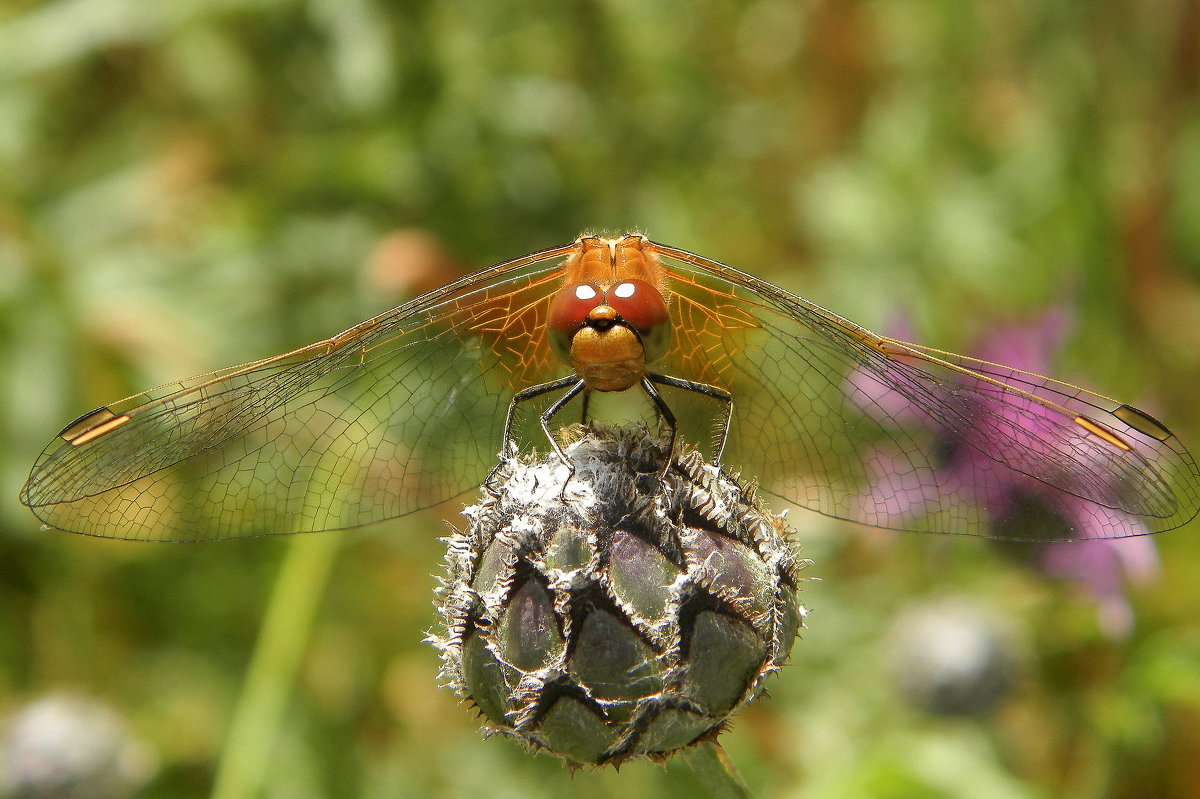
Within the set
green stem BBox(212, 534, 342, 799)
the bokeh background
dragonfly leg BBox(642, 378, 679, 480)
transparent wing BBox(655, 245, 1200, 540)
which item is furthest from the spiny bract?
green stem BBox(212, 534, 342, 799)

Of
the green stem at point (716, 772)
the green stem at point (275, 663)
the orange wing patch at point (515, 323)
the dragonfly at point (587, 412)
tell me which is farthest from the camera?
the green stem at point (275, 663)

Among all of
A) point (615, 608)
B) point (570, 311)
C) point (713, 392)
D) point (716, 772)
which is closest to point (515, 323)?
point (570, 311)

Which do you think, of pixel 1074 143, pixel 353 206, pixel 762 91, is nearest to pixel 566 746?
pixel 353 206

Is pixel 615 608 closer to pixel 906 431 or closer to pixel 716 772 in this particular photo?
pixel 716 772

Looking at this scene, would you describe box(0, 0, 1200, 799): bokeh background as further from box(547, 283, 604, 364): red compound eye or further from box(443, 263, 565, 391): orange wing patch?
box(547, 283, 604, 364): red compound eye

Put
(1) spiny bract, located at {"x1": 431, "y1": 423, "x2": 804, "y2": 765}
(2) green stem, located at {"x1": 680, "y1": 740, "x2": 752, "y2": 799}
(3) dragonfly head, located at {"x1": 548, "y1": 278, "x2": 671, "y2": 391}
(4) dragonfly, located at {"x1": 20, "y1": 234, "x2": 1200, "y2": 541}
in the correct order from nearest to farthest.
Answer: (1) spiny bract, located at {"x1": 431, "y1": 423, "x2": 804, "y2": 765} → (2) green stem, located at {"x1": 680, "y1": 740, "x2": 752, "y2": 799} → (3) dragonfly head, located at {"x1": 548, "y1": 278, "x2": 671, "y2": 391} → (4) dragonfly, located at {"x1": 20, "y1": 234, "x2": 1200, "y2": 541}

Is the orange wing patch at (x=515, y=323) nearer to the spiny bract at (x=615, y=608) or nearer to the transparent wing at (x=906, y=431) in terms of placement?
the transparent wing at (x=906, y=431)

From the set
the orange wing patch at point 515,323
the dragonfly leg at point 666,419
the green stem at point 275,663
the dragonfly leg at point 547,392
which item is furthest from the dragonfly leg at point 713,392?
the green stem at point 275,663
